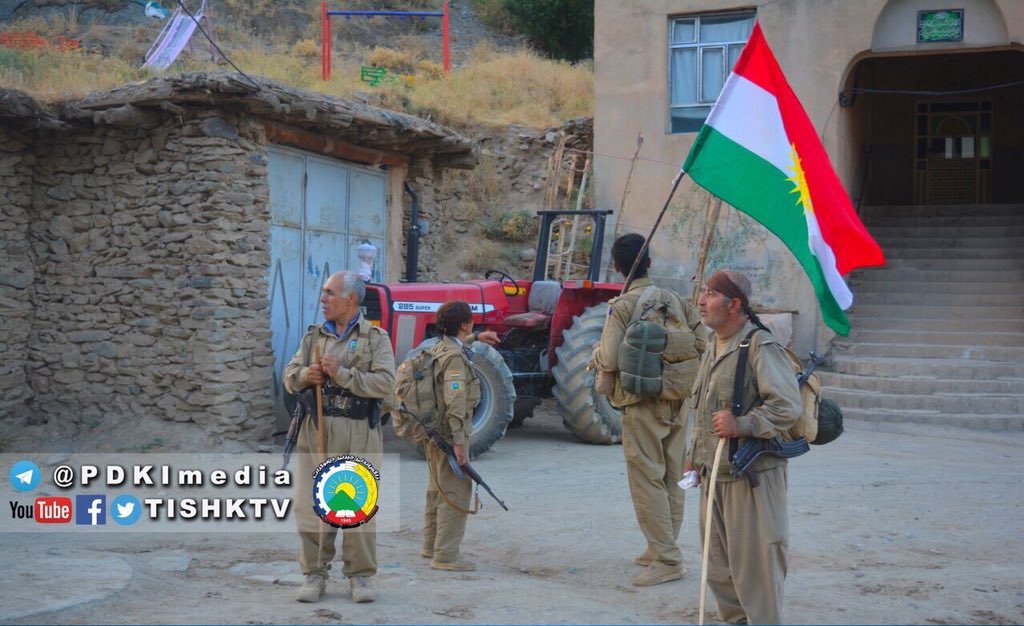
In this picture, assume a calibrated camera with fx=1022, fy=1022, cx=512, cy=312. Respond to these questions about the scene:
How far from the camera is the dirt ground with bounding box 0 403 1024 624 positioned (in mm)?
4922

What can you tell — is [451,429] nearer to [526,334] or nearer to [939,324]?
[526,334]

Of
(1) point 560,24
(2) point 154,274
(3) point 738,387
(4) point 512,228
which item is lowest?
(3) point 738,387

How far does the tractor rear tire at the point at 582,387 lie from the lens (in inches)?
395

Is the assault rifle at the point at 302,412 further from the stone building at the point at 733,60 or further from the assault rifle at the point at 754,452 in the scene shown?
the stone building at the point at 733,60

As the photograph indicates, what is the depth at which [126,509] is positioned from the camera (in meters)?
7.50

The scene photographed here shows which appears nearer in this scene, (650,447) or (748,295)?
(748,295)

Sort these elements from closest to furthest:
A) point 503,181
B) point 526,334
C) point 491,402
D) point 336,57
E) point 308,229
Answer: point 491,402
point 308,229
point 526,334
point 503,181
point 336,57

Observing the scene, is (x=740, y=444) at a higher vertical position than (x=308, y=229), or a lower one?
lower

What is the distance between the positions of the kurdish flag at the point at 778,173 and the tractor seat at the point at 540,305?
5211 mm

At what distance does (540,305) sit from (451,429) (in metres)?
5.22

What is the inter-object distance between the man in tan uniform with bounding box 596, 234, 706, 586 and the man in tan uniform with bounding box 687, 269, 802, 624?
40.5 inches

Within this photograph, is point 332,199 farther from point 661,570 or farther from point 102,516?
point 661,570

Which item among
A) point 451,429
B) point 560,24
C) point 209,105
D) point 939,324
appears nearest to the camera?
point 451,429

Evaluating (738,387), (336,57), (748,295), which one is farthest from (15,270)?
(336,57)
